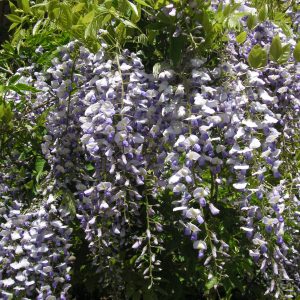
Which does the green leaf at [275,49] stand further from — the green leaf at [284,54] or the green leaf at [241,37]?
the green leaf at [241,37]

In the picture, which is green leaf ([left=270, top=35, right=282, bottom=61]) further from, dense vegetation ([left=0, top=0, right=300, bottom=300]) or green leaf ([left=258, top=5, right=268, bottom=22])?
green leaf ([left=258, top=5, right=268, bottom=22])

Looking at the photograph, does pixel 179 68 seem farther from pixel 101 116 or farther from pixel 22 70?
pixel 22 70

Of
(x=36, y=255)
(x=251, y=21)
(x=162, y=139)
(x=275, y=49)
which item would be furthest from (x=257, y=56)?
(x=36, y=255)

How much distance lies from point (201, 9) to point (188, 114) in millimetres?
386

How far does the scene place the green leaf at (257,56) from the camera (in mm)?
1970

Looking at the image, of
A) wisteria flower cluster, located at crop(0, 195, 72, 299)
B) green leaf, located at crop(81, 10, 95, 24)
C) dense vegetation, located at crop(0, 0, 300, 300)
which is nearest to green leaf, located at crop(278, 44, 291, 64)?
dense vegetation, located at crop(0, 0, 300, 300)

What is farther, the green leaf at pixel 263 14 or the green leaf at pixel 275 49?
the green leaf at pixel 263 14

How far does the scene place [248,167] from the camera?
189cm

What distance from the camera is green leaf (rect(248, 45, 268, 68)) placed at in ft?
6.46

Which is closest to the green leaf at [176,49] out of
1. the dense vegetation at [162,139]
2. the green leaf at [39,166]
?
the dense vegetation at [162,139]

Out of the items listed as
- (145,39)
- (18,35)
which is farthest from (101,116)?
(18,35)

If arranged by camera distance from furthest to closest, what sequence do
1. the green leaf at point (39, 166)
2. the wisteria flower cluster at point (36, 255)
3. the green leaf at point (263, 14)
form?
the green leaf at point (39, 166) → the wisteria flower cluster at point (36, 255) → the green leaf at point (263, 14)

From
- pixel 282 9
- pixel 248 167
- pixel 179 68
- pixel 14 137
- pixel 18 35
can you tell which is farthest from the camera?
pixel 282 9

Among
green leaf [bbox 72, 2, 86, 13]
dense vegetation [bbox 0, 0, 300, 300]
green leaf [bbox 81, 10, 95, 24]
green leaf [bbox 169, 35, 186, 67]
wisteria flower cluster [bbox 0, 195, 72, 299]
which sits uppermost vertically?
green leaf [bbox 81, 10, 95, 24]
